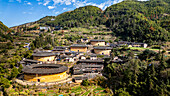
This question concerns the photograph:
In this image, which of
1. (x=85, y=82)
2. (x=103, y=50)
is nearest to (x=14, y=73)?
(x=85, y=82)

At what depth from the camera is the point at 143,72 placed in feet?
74.9

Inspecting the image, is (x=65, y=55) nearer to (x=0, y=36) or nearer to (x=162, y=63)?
(x=162, y=63)

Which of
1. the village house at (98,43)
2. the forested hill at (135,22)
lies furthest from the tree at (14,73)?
the forested hill at (135,22)

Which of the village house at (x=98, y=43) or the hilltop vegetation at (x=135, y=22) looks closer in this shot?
the village house at (x=98, y=43)

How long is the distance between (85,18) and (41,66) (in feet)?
211

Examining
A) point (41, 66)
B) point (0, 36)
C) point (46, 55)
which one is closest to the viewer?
point (41, 66)

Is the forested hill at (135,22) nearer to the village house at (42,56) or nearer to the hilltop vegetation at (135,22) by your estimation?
the hilltop vegetation at (135,22)

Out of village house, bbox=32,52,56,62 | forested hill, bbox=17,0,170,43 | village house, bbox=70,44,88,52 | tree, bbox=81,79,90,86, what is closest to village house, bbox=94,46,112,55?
village house, bbox=70,44,88,52

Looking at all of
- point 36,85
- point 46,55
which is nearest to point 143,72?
point 36,85

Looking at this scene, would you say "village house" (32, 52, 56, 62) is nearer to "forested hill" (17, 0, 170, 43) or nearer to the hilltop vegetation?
"forested hill" (17, 0, 170, 43)

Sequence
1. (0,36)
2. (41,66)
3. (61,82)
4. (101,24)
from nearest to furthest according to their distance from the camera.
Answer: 1. (61,82)
2. (41,66)
3. (0,36)
4. (101,24)

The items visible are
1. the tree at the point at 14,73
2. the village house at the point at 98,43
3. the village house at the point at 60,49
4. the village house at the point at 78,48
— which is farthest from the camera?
the village house at the point at 98,43

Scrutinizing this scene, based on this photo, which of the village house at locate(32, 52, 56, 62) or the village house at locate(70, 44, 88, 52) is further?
the village house at locate(70, 44, 88, 52)

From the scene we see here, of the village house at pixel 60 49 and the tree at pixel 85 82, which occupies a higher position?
the village house at pixel 60 49
